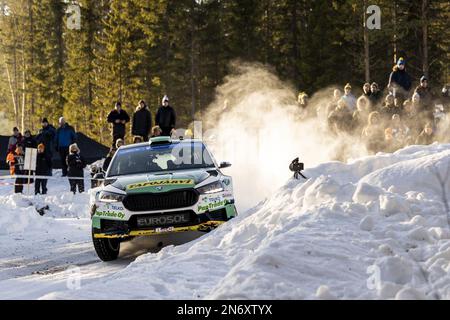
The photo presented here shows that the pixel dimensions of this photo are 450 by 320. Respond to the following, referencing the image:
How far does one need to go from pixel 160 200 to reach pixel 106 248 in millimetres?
1090

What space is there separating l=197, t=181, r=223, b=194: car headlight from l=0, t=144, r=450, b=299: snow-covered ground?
29.1 inches

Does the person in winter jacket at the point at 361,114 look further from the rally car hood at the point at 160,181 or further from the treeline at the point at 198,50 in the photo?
the treeline at the point at 198,50

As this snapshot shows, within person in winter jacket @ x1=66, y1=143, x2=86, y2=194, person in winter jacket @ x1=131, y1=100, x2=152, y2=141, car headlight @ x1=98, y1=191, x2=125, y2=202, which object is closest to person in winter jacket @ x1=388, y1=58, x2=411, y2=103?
person in winter jacket @ x1=131, y1=100, x2=152, y2=141

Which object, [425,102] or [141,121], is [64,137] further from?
[425,102]

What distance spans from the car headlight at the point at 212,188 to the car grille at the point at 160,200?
0.14 metres

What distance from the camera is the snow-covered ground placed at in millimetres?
6168

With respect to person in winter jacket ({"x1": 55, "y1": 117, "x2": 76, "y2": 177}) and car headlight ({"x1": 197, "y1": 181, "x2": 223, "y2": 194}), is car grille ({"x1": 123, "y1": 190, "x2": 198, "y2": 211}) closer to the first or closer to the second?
car headlight ({"x1": 197, "y1": 181, "x2": 223, "y2": 194})

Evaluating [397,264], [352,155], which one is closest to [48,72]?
[352,155]

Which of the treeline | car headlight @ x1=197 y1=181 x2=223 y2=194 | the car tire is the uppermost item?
the treeline

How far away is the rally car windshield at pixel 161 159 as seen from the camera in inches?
475

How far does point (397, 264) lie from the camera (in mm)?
6410

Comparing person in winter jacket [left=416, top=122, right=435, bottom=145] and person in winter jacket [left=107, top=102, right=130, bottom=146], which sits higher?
person in winter jacket [left=107, top=102, right=130, bottom=146]

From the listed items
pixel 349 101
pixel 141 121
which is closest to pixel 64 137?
pixel 141 121

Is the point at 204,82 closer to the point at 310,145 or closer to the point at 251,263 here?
the point at 310,145
